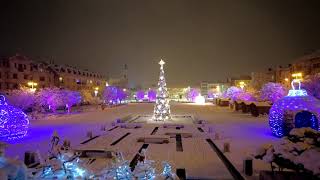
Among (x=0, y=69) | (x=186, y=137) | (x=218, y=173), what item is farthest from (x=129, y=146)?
(x=0, y=69)

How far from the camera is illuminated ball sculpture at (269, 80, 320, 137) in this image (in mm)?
21125

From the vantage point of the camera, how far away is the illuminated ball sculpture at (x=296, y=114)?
21125 millimetres

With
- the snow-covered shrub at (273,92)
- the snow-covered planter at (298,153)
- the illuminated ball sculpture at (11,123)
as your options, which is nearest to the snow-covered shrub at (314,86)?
the snow-covered shrub at (273,92)

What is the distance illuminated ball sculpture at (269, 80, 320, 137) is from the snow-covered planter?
11.7m

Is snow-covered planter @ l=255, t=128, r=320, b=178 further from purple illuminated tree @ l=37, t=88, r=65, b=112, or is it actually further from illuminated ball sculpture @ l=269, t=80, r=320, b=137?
purple illuminated tree @ l=37, t=88, r=65, b=112

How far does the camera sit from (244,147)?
1830cm

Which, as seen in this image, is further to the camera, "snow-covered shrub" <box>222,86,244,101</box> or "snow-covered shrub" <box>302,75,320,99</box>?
"snow-covered shrub" <box>222,86,244,101</box>

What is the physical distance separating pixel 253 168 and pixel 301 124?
371 inches

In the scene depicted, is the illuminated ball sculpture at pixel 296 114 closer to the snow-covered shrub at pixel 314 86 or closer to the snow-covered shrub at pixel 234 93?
the snow-covered shrub at pixel 314 86

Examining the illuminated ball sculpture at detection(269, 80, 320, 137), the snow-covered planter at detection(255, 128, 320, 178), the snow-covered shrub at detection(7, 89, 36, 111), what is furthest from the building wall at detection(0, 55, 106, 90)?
the snow-covered planter at detection(255, 128, 320, 178)

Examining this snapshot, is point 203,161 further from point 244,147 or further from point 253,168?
point 244,147

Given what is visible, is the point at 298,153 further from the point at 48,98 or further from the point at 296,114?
the point at 48,98

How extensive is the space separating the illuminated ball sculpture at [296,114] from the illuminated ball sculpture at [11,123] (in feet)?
55.5

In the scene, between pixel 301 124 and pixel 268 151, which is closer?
pixel 268 151
